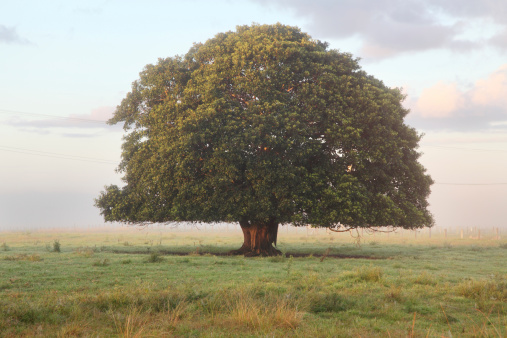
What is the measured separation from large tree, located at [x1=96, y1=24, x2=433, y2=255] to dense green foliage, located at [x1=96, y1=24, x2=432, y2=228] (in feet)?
0.25

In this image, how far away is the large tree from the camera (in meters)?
27.2

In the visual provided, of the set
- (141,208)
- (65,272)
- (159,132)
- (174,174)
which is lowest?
(65,272)

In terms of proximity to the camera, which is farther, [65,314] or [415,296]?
[415,296]

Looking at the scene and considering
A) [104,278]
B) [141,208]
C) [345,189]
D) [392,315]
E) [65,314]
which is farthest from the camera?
[141,208]

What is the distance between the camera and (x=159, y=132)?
30.1 m

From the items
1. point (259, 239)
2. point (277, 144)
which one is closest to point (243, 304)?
point (277, 144)

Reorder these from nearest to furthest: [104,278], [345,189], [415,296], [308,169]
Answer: [415,296], [104,278], [345,189], [308,169]

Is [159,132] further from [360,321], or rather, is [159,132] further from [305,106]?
[360,321]

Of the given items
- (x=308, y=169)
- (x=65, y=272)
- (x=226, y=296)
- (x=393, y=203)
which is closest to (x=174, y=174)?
(x=308, y=169)

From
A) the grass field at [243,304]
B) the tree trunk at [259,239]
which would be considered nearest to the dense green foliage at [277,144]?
the tree trunk at [259,239]

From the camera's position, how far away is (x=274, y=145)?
91.3 ft

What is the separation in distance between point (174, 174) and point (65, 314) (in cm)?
1780

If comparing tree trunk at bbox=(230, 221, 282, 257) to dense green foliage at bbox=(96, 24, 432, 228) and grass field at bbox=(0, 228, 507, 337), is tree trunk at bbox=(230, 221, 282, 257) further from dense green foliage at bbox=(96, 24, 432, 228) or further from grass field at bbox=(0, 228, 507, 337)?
grass field at bbox=(0, 228, 507, 337)

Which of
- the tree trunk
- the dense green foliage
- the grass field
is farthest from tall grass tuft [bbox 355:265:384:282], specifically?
the tree trunk
